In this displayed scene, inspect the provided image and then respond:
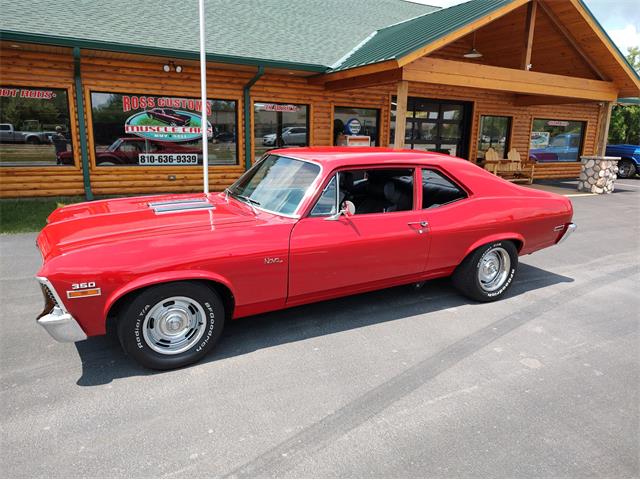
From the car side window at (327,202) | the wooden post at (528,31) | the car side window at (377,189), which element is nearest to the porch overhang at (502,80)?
the wooden post at (528,31)

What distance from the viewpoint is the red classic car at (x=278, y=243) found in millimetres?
3096

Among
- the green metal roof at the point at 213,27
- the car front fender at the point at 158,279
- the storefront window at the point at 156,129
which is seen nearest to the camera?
the car front fender at the point at 158,279

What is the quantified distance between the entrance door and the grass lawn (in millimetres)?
9423

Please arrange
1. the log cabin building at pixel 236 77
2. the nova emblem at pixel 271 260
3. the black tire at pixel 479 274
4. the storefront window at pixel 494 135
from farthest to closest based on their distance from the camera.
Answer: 1. the storefront window at pixel 494 135
2. the log cabin building at pixel 236 77
3. the black tire at pixel 479 274
4. the nova emblem at pixel 271 260

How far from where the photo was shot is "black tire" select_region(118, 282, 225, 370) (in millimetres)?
3160

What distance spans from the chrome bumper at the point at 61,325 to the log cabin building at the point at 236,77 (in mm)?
7353

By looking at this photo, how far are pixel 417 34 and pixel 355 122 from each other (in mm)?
3710

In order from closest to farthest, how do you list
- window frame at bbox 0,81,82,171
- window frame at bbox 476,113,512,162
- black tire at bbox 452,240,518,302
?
black tire at bbox 452,240,518,302 < window frame at bbox 0,81,82,171 < window frame at bbox 476,113,512,162

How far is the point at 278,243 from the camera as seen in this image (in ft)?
11.6

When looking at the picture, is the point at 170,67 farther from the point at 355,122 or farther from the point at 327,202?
the point at 327,202

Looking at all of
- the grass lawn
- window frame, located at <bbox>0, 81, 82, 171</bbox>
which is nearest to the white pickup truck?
window frame, located at <bbox>0, 81, 82, 171</bbox>

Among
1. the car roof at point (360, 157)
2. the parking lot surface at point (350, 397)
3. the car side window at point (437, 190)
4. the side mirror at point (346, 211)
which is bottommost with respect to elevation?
the parking lot surface at point (350, 397)

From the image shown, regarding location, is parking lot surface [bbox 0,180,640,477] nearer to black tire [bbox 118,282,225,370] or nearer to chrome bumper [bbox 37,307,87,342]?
black tire [bbox 118,282,225,370]

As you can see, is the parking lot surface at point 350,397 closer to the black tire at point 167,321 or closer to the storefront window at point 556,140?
the black tire at point 167,321
